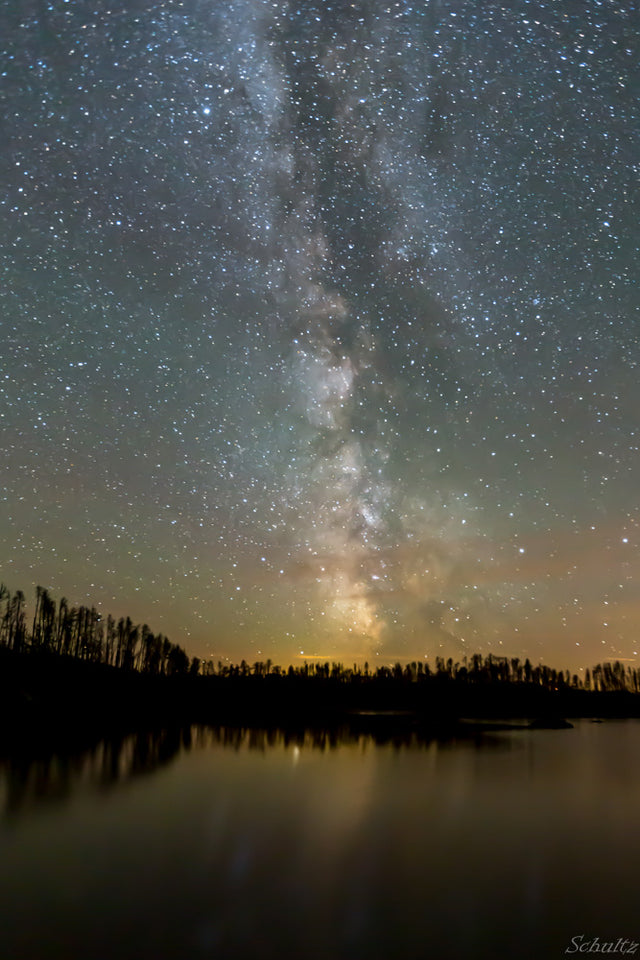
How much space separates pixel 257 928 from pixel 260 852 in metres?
5.61

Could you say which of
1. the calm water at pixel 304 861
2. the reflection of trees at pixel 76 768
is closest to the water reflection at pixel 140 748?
the reflection of trees at pixel 76 768

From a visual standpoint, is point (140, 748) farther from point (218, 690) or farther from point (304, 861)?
point (218, 690)

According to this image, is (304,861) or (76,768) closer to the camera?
(304,861)

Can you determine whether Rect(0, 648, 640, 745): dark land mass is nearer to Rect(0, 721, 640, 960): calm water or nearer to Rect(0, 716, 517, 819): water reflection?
Rect(0, 716, 517, 819): water reflection

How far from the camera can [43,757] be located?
28.1 metres

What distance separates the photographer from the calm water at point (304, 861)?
10852mm

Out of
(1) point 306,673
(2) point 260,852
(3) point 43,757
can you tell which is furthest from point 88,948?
(1) point 306,673

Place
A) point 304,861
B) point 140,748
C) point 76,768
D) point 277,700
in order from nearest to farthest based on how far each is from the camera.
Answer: point 304,861
point 76,768
point 140,748
point 277,700

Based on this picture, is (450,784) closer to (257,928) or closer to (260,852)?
(260,852)

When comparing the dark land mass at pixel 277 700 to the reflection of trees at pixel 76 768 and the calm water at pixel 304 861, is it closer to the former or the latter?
the reflection of trees at pixel 76 768

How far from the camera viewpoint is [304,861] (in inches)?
633

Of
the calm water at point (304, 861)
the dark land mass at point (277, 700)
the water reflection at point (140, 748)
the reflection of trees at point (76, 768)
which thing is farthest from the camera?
the dark land mass at point (277, 700)

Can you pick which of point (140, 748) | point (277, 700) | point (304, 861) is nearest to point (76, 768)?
point (140, 748)

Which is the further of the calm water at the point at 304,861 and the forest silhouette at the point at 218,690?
the forest silhouette at the point at 218,690
